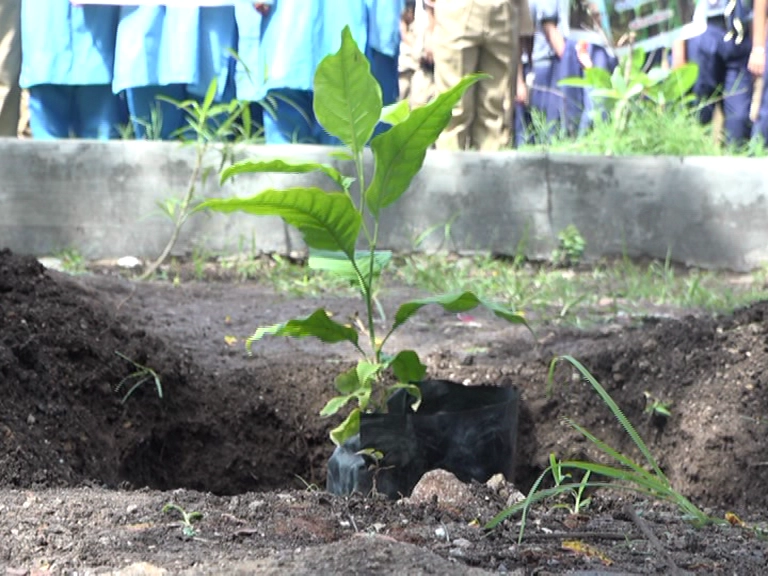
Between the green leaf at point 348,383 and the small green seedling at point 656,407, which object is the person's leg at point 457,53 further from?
the green leaf at point 348,383

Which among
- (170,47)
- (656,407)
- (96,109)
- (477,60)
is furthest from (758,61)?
(656,407)

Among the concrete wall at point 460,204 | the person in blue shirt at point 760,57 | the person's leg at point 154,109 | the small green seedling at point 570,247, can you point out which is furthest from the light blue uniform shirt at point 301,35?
the person in blue shirt at point 760,57

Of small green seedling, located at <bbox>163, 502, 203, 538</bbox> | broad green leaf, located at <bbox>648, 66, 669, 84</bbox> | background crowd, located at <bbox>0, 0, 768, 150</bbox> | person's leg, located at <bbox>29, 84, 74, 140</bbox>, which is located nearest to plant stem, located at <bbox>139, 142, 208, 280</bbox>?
background crowd, located at <bbox>0, 0, 768, 150</bbox>

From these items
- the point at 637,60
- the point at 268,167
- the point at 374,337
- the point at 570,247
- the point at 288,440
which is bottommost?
the point at 288,440

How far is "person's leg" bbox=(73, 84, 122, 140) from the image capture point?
7.43 metres

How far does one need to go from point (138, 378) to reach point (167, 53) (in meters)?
3.96

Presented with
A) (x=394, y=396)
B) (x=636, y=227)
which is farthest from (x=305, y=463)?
(x=636, y=227)

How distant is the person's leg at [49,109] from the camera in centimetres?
739

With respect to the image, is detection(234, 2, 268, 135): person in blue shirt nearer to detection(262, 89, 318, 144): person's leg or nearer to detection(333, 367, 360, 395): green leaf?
detection(262, 89, 318, 144): person's leg

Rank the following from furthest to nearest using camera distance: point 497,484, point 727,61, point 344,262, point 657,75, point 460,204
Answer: point 727,61 → point 657,75 → point 460,204 → point 344,262 → point 497,484

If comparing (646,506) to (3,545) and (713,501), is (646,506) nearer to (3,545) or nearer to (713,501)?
(713,501)

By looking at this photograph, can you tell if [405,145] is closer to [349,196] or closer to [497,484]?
[349,196]

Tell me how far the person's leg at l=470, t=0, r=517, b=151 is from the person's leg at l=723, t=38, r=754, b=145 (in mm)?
2173

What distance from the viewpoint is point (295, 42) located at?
23.1 ft
